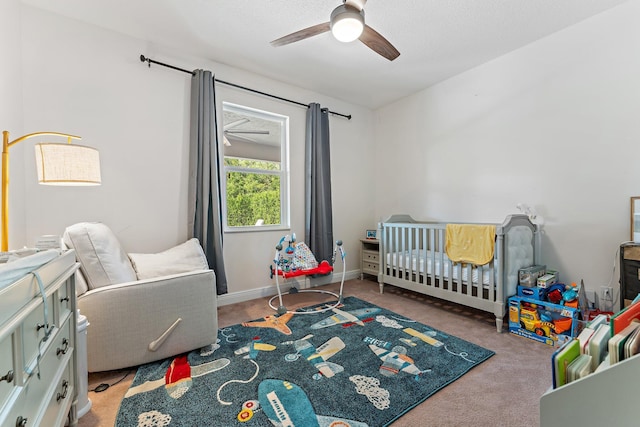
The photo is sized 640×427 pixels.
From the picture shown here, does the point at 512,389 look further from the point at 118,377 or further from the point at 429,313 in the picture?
the point at 118,377

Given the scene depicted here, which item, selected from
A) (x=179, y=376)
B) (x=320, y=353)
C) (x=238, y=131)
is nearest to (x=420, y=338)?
(x=320, y=353)

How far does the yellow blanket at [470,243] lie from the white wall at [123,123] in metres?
1.97

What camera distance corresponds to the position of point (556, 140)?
2467mm

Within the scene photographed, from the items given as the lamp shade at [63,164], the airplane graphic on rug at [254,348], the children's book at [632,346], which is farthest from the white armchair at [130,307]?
the children's book at [632,346]

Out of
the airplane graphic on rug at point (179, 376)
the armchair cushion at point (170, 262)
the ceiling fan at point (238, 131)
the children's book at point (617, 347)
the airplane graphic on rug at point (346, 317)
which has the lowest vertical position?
the airplane graphic on rug at point (346, 317)

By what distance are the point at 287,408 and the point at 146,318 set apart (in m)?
1.03

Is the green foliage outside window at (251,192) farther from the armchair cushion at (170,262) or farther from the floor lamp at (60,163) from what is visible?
the floor lamp at (60,163)

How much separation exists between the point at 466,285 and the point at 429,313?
1.43 feet

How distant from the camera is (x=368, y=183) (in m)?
4.20

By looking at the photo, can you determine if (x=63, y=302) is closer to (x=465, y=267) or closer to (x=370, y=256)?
(x=465, y=267)

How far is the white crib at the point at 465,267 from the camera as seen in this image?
217cm

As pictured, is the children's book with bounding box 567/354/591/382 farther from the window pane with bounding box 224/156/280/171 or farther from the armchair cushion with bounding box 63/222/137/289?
the window pane with bounding box 224/156/280/171

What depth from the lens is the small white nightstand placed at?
364cm

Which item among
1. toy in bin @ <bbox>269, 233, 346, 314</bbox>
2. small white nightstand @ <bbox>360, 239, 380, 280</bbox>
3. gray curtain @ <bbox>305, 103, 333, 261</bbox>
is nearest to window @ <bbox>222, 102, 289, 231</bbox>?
gray curtain @ <bbox>305, 103, 333, 261</bbox>
